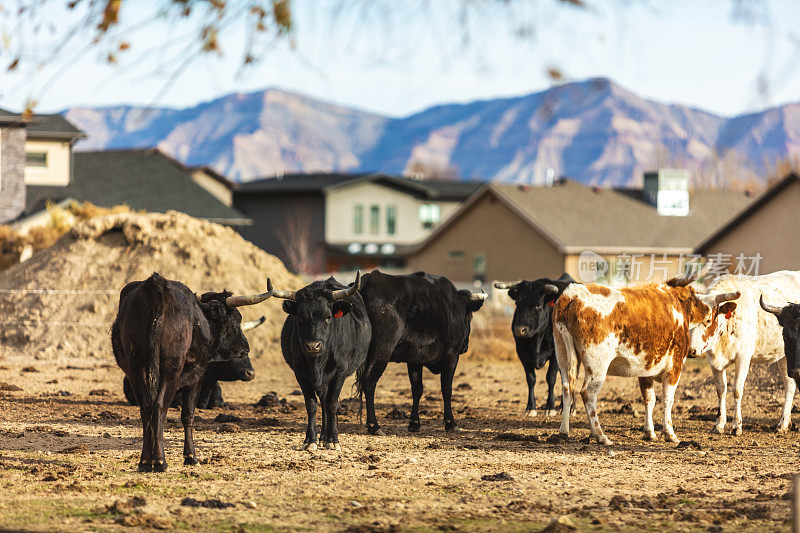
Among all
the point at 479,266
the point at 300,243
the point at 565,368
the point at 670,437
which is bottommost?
the point at 670,437

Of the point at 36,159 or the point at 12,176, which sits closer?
the point at 12,176

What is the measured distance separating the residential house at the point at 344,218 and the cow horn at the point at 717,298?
4804cm

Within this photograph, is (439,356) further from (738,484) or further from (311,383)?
(738,484)

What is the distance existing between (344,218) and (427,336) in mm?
50758

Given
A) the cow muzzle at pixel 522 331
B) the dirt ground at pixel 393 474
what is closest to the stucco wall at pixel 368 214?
the dirt ground at pixel 393 474

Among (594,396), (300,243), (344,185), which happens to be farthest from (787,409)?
(344,185)

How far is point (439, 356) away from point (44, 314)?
1400 cm

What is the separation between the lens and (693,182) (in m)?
96.1

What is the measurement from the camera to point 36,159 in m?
51.4

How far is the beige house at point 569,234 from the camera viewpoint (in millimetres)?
48406

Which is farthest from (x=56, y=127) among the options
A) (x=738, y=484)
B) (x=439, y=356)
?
(x=738, y=484)

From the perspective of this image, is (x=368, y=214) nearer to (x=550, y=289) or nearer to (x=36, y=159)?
(x=36, y=159)

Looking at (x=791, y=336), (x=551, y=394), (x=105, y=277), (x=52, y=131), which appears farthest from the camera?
(x=52, y=131)

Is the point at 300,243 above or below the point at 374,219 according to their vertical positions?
below
